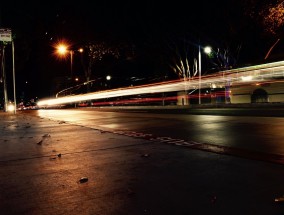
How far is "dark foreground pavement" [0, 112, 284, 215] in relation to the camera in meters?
3.75

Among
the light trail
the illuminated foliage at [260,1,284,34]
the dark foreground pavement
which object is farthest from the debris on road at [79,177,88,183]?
the light trail

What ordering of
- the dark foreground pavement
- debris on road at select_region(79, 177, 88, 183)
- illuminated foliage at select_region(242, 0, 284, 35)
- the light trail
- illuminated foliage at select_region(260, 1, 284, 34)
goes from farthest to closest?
1. the light trail
2. illuminated foliage at select_region(242, 0, 284, 35)
3. illuminated foliage at select_region(260, 1, 284, 34)
4. debris on road at select_region(79, 177, 88, 183)
5. the dark foreground pavement

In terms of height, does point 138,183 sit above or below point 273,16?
below

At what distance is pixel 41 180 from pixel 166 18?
77.0 feet

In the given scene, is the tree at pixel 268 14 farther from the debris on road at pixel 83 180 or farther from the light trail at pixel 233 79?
the debris on road at pixel 83 180

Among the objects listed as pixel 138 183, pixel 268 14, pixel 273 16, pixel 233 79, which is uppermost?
pixel 268 14

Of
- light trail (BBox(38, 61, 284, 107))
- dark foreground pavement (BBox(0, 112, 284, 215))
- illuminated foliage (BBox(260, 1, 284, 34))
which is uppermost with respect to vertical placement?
illuminated foliage (BBox(260, 1, 284, 34))

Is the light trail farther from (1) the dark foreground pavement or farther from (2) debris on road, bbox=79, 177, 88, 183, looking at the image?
(2) debris on road, bbox=79, 177, 88, 183

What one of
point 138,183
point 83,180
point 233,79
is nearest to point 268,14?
point 233,79

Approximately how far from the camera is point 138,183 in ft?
15.3

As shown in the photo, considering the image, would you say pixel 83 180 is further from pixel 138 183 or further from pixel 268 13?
pixel 268 13

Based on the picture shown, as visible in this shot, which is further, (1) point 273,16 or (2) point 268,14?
(2) point 268,14

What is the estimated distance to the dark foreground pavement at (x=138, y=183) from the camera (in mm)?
3748

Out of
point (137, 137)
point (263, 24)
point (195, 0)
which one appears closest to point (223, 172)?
point (137, 137)
